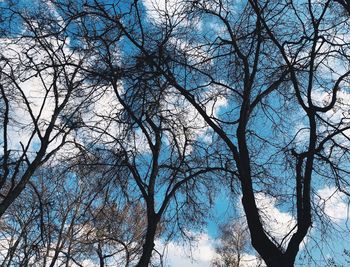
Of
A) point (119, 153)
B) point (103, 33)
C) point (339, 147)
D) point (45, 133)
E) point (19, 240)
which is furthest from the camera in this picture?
point (19, 240)

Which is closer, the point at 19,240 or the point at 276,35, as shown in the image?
the point at 276,35

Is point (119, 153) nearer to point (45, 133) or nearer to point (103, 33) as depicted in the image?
point (103, 33)

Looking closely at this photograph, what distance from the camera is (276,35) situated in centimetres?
657

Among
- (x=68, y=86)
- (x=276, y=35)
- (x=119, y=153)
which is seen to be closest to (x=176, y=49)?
(x=276, y=35)

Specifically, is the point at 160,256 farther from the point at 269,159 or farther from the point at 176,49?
the point at 176,49

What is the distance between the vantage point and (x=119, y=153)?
768 centimetres

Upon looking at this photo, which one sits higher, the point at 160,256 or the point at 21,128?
the point at 21,128

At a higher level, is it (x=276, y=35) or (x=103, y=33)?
(x=276, y=35)

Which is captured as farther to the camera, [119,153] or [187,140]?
[187,140]

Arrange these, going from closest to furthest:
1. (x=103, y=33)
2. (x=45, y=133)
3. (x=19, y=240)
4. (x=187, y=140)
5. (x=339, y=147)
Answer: (x=339, y=147), (x=103, y=33), (x=187, y=140), (x=45, y=133), (x=19, y=240)

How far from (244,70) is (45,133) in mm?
5582

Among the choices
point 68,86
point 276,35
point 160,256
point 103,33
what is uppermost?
point 68,86

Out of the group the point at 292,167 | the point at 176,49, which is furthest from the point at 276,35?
the point at 292,167

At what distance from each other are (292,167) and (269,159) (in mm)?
383
